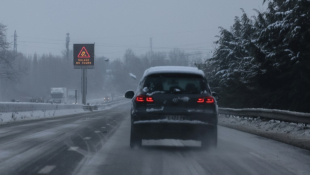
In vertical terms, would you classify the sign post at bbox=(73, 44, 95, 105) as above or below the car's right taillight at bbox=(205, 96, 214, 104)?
above

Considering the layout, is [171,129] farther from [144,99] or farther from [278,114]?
[278,114]

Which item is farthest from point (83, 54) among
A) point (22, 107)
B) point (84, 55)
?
point (22, 107)

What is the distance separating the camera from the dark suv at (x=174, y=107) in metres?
9.55

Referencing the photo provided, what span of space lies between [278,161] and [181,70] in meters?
2.66

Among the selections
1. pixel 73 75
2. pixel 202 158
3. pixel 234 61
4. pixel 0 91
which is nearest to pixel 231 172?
pixel 202 158

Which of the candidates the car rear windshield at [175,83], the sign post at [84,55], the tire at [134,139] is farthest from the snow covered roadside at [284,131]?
the sign post at [84,55]

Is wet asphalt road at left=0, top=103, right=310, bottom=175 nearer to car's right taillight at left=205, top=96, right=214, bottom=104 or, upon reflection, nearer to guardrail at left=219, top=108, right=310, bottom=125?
car's right taillight at left=205, top=96, right=214, bottom=104

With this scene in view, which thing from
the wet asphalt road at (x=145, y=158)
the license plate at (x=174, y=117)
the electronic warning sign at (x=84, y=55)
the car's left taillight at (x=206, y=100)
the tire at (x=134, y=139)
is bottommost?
the wet asphalt road at (x=145, y=158)

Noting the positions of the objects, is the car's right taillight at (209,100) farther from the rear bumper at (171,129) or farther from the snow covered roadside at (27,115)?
the snow covered roadside at (27,115)

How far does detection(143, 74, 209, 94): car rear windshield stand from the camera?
9750 mm

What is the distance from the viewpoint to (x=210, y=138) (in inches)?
385

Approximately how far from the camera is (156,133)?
31.4ft

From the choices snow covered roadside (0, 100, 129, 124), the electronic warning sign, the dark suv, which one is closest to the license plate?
the dark suv

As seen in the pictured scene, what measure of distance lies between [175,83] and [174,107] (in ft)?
1.80
